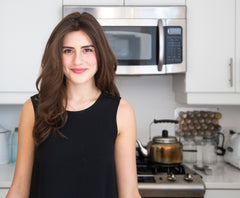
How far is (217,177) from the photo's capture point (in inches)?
71.1

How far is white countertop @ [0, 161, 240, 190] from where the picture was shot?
1703mm

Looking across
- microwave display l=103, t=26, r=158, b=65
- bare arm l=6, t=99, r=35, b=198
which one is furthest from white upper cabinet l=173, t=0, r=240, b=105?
bare arm l=6, t=99, r=35, b=198

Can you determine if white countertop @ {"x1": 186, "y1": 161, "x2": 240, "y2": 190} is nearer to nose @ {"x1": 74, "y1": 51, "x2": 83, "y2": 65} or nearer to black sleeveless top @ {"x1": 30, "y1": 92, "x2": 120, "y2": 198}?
black sleeveless top @ {"x1": 30, "y1": 92, "x2": 120, "y2": 198}

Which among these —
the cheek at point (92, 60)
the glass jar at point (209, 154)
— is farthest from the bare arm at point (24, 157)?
the glass jar at point (209, 154)

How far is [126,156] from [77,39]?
422 mm

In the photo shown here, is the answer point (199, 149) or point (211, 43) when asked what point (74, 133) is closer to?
point (211, 43)

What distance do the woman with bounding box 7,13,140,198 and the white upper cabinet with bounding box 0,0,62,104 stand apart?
0.98 m

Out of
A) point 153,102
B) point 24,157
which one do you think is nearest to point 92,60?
point 24,157

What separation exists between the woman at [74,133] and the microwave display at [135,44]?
86 centimetres

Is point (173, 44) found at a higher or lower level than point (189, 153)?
higher

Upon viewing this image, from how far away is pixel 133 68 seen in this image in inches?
74.4

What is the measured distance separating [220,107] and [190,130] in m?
0.29

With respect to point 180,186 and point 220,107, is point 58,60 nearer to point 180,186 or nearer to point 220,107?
point 180,186

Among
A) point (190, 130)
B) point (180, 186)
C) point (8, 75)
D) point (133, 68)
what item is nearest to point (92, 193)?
point (180, 186)
